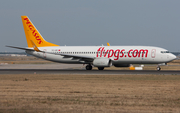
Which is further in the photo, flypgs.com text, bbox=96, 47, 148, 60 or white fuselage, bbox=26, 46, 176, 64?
flypgs.com text, bbox=96, 47, 148, 60

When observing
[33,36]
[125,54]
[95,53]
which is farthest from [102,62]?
[33,36]

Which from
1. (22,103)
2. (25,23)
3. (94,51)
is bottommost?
(22,103)

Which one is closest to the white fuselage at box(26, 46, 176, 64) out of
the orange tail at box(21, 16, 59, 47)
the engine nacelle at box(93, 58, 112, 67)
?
the engine nacelle at box(93, 58, 112, 67)

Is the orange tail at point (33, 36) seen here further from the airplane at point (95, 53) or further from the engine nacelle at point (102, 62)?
the engine nacelle at point (102, 62)

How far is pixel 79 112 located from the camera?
11562 millimetres

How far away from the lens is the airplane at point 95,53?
1661 inches

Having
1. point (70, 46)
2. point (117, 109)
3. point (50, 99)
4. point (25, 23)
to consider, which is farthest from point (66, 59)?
point (117, 109)

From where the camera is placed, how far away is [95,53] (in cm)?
4512

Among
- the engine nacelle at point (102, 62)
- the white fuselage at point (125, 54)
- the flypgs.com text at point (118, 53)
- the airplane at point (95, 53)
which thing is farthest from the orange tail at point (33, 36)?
the engine nacelle at point (102, 62)

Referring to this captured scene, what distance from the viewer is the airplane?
138 feet

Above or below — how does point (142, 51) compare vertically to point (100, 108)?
above

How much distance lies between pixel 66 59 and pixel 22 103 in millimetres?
33204

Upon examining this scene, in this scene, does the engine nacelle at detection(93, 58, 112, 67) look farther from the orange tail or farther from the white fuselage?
the orange tail

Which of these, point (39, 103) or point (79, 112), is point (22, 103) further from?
point (79, 112)
